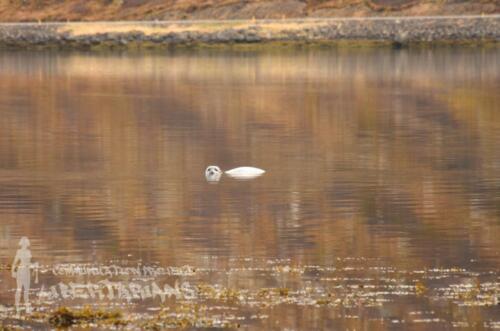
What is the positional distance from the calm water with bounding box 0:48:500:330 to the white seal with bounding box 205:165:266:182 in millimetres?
400

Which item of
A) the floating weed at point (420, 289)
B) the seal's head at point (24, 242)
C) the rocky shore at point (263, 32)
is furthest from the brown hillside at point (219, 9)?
the floating weed at point (420, 289)

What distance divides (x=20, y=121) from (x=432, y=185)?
21.8 metres

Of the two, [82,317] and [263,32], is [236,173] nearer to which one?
[82,317]

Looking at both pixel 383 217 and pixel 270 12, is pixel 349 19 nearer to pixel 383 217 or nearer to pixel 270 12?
pixel 270 12

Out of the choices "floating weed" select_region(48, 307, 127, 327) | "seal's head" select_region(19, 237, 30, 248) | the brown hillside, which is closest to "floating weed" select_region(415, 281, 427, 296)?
"floating weed" select_region(48, 307, 127, 327)

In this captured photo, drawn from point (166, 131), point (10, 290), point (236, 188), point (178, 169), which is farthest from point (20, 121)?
point (10, 290)

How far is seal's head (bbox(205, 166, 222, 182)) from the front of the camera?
33.9m

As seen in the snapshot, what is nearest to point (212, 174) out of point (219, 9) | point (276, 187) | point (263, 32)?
point (276, 187)

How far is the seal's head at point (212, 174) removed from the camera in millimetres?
33891

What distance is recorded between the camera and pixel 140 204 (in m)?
29.7

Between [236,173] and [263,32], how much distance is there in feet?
264

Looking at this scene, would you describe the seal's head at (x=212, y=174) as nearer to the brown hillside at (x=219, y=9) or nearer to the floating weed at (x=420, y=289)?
the floating weed at (x=420, y=289)

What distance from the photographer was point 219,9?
129375 millimetres

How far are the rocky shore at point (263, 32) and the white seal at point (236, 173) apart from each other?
78.8m
